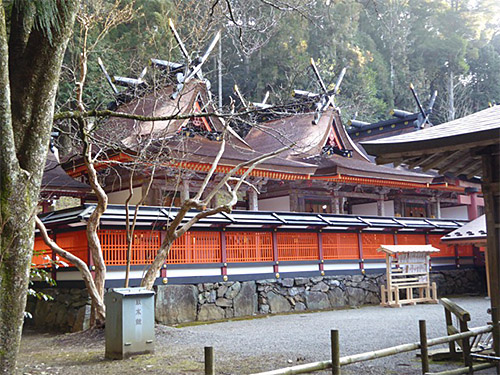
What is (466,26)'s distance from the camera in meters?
47.2

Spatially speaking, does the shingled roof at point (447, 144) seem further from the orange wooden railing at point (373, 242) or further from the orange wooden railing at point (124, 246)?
the orange wooden railing at point (373, 242)

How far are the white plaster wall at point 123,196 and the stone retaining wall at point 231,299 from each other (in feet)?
14.6

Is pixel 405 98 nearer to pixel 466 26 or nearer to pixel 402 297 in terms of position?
pixel 466 26

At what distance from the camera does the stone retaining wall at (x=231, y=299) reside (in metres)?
13.9

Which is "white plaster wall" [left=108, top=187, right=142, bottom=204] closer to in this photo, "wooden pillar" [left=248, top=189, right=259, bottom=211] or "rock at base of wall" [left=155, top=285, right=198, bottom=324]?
"wooden pillar" [left=248, top=189, right=259, bottom=211]

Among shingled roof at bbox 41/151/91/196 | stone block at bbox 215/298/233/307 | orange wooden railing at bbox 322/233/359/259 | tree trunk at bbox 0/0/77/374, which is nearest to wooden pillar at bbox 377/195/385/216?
orange wooden railing at bbox 322/233/359/259

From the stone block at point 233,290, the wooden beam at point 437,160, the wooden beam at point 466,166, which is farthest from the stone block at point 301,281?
the wooden beam at point 437,160

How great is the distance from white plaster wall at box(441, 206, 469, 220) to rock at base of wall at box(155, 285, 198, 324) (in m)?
16.7

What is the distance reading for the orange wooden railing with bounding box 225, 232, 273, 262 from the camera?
1584 cm

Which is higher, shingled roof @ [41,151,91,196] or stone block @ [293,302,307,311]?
shingled roof @ [41,151,91,196]

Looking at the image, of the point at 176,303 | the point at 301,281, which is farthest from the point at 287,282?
the point at 176,303

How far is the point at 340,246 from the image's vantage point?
18328mm

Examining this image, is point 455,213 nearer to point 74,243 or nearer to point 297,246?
point 297,246

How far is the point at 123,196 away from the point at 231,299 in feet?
18.7
